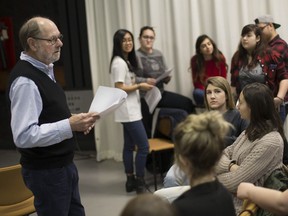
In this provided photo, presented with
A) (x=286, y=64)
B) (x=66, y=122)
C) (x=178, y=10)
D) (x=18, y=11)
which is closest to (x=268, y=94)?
(x=66, y=122)

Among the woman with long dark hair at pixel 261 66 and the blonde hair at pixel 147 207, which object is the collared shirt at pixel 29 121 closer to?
the blonde hair at pixel 147 207

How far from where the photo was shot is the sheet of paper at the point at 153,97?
13.7 ft

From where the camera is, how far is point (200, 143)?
4.50ft

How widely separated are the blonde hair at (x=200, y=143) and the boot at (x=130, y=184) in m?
2.73

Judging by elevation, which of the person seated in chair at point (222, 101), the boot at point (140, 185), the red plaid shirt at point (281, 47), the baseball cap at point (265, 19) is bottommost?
the boot at point (140, 185)

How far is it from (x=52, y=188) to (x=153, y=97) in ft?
7.54

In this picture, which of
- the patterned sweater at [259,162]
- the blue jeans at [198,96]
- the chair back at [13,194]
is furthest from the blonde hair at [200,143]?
the blue jeans at [198,96]

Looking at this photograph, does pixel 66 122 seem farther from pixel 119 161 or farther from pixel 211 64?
pixel 119 161

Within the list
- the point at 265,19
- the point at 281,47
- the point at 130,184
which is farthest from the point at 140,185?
the point at 265,19

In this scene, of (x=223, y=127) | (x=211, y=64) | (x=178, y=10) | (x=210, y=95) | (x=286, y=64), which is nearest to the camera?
(x=223, y=127)

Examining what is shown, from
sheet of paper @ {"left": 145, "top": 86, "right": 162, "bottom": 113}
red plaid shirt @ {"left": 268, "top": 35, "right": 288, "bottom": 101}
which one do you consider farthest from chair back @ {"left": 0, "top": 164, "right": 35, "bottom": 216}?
red plaid shirt @ {"left": 268, "top": 35, "right": 288, "bottom": 101}

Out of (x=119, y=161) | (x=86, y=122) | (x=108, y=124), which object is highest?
(x=86, y=122)

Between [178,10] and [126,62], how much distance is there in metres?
1.06

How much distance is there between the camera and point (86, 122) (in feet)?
6.71
